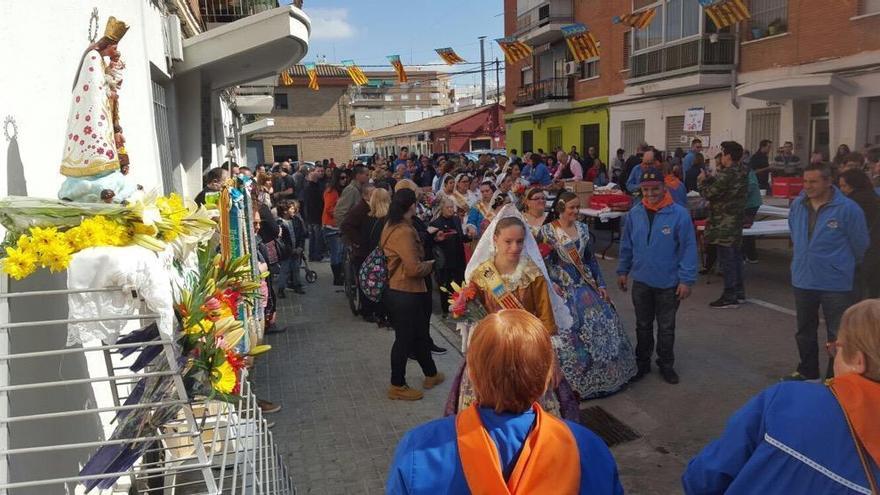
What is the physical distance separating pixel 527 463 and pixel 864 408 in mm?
1040

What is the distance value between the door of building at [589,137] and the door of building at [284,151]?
19735 millimetres

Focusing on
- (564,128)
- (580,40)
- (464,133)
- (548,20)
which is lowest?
(564,128)

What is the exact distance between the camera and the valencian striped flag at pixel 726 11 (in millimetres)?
15750

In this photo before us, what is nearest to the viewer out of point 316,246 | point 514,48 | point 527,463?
point 527,463

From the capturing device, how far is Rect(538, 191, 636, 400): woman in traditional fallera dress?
537cm

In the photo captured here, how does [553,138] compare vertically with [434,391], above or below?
above

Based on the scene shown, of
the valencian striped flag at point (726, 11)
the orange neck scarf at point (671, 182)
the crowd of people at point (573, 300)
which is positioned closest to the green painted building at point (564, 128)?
the valencian striped flag at point (726, 11)

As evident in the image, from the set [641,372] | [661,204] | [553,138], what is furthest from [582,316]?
[553,138]

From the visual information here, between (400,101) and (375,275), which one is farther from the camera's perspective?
(400,101)

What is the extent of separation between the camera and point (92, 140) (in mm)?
2670

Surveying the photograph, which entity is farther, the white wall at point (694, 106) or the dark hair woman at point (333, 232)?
the white wall at point (694, 106)

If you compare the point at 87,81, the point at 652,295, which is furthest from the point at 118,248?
the point at 652,295

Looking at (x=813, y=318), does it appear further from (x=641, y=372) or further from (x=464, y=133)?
(x=464, y=133)

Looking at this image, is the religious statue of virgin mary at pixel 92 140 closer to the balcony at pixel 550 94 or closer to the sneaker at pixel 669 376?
the sneaker at pixel 669 376
